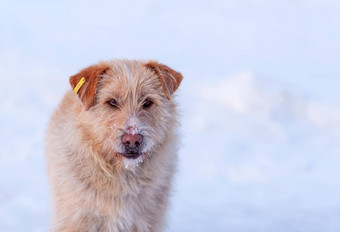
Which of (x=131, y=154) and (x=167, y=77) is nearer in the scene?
(x=131, y=154)

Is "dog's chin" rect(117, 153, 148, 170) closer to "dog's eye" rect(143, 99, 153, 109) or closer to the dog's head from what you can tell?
the dog's head

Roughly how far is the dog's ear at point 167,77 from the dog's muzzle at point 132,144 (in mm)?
647

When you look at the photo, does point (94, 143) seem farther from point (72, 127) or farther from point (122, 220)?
point (122, 220)

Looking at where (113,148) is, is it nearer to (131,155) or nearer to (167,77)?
(131,155)

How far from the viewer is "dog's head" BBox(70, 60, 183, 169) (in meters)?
5.92

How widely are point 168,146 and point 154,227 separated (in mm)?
907

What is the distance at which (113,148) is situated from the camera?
5.97 metres

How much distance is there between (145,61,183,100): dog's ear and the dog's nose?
25.1 inches

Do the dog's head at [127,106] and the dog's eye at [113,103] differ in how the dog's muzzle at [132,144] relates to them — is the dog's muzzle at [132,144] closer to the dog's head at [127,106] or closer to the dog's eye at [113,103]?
the dog's head at [127,106]

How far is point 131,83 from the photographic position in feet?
20.2

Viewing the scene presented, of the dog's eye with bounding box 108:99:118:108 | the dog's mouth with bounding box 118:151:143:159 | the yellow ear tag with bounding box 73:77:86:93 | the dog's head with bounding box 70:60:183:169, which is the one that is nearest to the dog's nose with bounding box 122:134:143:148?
the dog's head with bounding box 70:60:183:169

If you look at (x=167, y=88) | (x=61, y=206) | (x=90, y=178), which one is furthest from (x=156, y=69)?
(x=61, y=206)

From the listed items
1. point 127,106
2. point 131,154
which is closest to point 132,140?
point 131,154

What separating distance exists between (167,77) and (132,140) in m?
0.88
